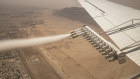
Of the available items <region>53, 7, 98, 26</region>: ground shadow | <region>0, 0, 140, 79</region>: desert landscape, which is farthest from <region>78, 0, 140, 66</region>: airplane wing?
<region>53, 7, 98, 26</region>: ground shadow

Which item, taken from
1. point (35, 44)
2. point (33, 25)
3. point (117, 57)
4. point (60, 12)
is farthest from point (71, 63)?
point (60, 12)

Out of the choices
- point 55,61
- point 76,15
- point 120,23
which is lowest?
point 76,15

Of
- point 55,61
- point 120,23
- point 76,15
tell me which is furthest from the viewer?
point 76,15

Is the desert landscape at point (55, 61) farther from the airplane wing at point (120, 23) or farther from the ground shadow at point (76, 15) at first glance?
the ground shadow at point (76, 15)

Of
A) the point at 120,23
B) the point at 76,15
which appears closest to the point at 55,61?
the point at 120,23

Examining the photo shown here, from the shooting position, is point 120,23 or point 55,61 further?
point 55,61

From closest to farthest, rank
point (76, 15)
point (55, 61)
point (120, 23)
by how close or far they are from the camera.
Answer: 1. point (120, 23)
2. point (55, 61)
3. point (76, 15)

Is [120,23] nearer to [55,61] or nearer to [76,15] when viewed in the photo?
[55,61]

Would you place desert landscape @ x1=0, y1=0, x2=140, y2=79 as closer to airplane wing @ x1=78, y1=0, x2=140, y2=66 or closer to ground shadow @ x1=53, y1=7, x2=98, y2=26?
airplane wing @ x1=78, y1=0, x2=140, y2=66
